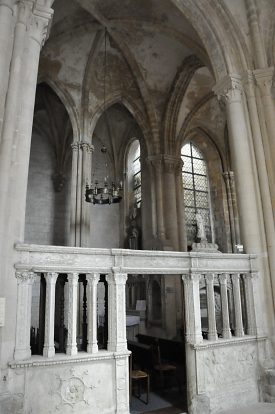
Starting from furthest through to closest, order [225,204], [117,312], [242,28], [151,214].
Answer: [225,204] < [151,214] < [242,28] < [117,312]

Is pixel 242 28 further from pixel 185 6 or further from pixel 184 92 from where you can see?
pixel 184 92

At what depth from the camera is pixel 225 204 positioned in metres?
17.5

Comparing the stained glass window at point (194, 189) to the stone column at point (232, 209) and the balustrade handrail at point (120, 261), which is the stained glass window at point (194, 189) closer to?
the stone column at point (232, 209)

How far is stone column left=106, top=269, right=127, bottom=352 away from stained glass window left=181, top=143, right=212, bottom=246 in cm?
1130

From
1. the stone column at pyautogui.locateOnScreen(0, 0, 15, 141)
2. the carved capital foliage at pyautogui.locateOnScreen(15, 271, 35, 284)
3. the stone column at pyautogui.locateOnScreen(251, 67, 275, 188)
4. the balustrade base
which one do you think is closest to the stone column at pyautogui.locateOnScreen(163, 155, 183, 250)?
the stone column at pyautogui.locateOnScreen(251, 67, 275, 188)

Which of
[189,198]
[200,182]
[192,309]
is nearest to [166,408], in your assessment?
[192,309]

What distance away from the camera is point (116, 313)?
554cm

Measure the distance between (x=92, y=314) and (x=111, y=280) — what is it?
2.09 ft

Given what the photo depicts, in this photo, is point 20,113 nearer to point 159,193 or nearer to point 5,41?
point 5,41

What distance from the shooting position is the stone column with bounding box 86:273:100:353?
17.3ft

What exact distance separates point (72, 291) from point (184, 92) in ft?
38.8

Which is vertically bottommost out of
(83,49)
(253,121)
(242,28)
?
(253,121)

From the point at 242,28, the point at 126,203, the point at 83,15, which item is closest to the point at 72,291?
the point at 242,28

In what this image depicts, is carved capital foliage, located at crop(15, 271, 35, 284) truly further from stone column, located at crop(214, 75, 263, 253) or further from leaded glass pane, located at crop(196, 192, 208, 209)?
leaded glass pane, located at crop(196, 192, 208, 209)
